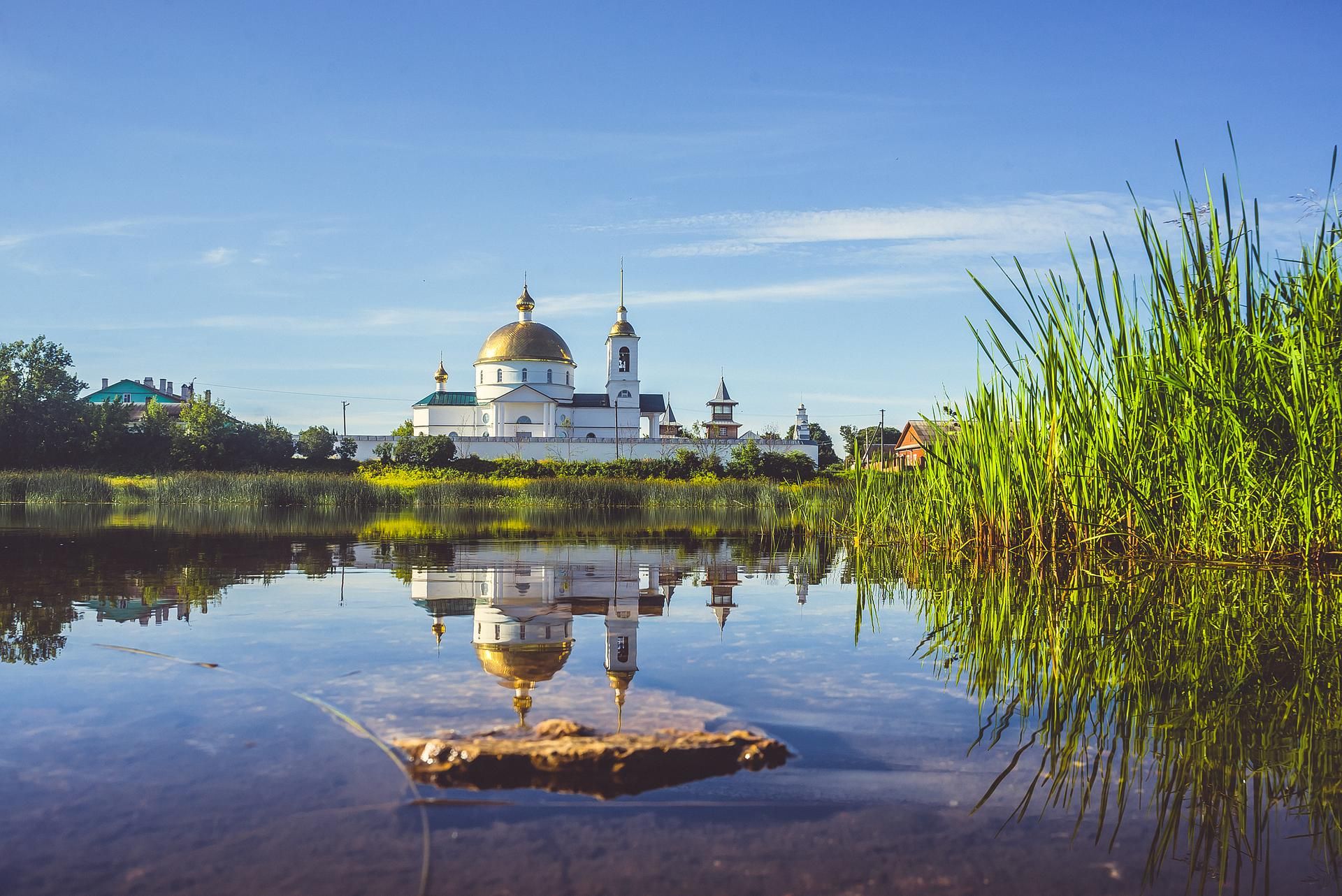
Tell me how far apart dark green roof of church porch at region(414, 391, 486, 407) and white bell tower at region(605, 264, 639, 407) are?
9916mm

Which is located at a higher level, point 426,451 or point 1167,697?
point 426,451

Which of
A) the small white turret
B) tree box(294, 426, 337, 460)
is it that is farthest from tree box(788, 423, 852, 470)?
tree box(294, 426, 337, 460)

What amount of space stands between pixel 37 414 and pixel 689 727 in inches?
2073

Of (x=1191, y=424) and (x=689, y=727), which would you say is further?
(x=1191, y=424)

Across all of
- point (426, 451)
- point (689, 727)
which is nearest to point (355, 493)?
point (426, 451)

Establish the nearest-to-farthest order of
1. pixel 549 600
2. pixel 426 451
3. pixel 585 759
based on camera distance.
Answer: pixel 585 759 → pixel 549 600 → pixel 426 451

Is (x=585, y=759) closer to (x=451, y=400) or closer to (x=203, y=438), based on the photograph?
(x=203, y=438)

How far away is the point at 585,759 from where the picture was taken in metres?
2.01

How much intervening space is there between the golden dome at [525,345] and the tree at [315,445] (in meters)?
15.9

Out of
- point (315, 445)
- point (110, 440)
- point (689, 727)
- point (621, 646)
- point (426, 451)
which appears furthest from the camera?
point (315, 445)

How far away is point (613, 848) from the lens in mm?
1629

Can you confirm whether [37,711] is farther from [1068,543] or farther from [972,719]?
[1068,543]

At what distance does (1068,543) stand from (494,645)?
418 cm

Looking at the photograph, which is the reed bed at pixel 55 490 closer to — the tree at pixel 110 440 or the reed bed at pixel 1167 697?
the tree at pixel 110 440
